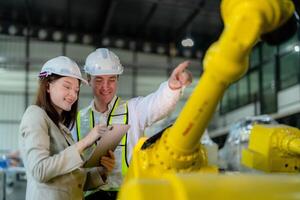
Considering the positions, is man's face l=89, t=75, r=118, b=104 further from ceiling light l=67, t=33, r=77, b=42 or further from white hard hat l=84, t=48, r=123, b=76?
ceiling light l=67, t=33, r=77, b=42

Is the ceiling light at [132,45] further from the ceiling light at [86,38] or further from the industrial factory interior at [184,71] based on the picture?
the ceiling light at [86,38]

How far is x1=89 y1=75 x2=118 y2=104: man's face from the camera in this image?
290 cm

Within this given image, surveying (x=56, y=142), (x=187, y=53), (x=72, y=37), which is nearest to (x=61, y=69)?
(x=56, y=142)

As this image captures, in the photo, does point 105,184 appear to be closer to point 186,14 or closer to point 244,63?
point 244,63

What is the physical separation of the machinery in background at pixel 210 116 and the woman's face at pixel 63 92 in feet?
3.34

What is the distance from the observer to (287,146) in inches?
85.7

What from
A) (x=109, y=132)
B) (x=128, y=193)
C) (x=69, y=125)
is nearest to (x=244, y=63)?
(x=128, y=193)

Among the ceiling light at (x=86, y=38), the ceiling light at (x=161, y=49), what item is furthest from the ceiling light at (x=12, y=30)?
the ceiling light at (x=161, y=49)

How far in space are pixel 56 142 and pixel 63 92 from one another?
0.79ft

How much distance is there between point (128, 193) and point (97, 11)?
14.4 meters

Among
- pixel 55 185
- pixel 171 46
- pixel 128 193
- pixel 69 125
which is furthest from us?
pixel 171 46

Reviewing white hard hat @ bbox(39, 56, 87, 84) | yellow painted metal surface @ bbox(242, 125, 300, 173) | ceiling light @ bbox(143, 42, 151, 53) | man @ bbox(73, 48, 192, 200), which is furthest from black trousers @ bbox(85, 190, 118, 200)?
ceiling light @ bbox(143, 42, 151, 53)

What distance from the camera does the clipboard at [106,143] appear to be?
7.27ft

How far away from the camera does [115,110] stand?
283cm
